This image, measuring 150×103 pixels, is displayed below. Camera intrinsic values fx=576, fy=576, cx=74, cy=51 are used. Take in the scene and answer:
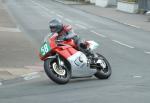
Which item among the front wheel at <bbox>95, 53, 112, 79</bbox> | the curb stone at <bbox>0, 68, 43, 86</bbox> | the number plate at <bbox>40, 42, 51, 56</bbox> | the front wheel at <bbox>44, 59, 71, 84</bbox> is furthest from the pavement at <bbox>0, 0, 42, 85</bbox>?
the front wheel at <bbox>95, 53, 112, 79</bbox>

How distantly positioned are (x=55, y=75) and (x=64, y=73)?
0.30 metres

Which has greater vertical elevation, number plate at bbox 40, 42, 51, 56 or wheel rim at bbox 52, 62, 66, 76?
number plate at bbox 40, 42, 51, 56

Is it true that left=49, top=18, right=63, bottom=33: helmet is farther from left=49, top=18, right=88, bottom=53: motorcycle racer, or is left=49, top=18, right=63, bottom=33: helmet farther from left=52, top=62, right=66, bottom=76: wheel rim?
left=52, top=62, right=66, bottom=76: wheel rim

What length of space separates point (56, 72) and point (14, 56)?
21.0 ft

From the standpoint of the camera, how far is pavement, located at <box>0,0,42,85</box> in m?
14.8

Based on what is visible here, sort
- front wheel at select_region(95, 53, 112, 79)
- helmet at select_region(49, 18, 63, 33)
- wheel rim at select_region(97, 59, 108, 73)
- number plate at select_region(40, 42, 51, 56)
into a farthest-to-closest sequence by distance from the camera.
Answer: wheel rim at select_region(97, 59, 108, 73), front wheel at select_region(95, 53, 112, 79), helmet at select_region(49, 18, 63, 33), number plate at select_region(40, 42, 51, 56)

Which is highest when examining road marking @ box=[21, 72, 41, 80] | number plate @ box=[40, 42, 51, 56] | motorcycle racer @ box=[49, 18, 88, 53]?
motorcycle racer @ box=[49, 18, 88, 53]

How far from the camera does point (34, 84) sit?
12875mm

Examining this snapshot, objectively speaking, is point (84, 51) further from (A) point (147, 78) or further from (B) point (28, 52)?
(B) point (28, 52)

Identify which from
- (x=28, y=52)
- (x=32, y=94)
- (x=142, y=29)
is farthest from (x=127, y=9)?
(x=32, y=94)

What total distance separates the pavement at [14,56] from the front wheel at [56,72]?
1.32 meters

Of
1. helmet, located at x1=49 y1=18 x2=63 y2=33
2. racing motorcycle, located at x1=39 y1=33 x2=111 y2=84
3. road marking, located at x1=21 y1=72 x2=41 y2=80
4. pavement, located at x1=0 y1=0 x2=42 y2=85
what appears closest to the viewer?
racing motorcycle, located at x1=39 y1=33 x2=111 y2=84

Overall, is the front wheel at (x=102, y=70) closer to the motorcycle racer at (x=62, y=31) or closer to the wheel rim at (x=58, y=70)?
the motorcycle racer at (x=62, y=31)

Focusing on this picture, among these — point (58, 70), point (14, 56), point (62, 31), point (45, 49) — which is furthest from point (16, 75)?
point (14, 56)
